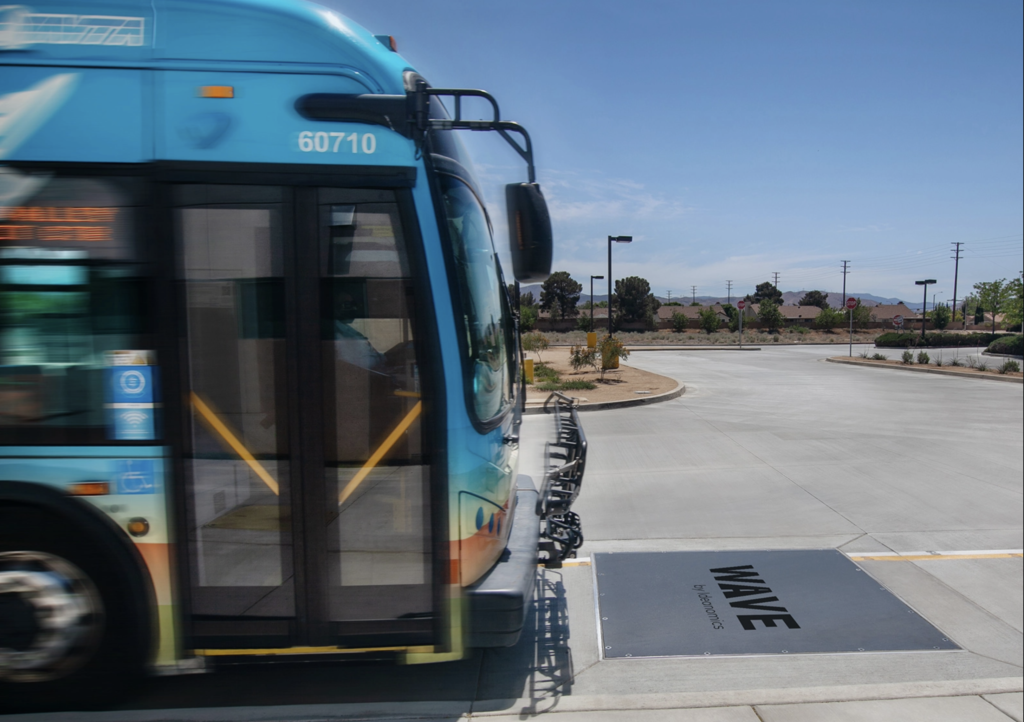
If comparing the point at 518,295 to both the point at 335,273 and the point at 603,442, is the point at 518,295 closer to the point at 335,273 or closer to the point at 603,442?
the point at 335,273

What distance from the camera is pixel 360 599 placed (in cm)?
315

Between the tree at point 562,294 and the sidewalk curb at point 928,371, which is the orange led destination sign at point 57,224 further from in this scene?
the tree at point 562,294

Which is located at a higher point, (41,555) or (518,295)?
(518,295)

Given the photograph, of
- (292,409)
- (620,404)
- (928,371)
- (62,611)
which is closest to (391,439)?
(292,409)

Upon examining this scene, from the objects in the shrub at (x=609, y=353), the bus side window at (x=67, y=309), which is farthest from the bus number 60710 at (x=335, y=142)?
the shrub at (x=609, y=353)

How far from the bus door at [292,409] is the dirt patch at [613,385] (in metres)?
11.1

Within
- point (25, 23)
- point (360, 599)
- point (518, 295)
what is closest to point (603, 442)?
point (518, 295)

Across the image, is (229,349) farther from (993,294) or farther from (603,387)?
(993,294)

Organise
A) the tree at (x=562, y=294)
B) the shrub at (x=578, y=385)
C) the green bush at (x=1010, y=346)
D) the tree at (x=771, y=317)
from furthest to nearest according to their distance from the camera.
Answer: the tree at (x=562, y=294) → the tree at (x=771, y=317) → the green bush at (x=1010, y=346) → the shrub at (x=578, y=385)

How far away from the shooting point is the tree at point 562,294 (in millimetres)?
85000

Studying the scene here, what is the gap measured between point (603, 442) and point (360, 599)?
721cm

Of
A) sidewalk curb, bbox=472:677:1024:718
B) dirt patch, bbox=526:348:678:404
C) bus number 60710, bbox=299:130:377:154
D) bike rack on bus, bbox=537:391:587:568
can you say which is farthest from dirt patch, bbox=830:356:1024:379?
bus number 60710, bbox=299:130:377:154

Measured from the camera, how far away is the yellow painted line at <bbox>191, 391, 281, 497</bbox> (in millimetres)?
3086

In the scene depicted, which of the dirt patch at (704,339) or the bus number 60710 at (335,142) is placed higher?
the bus number 60710 at (335,142)
